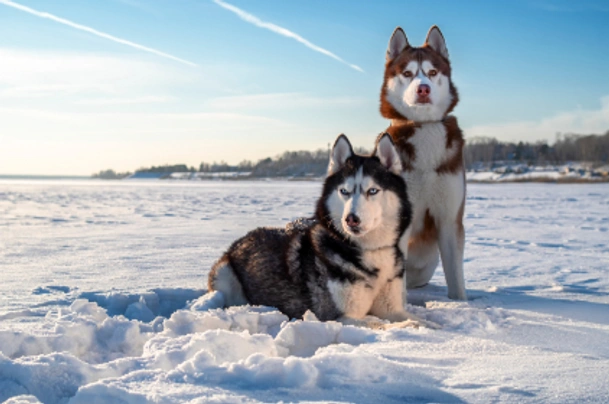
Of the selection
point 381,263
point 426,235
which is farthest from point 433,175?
point 381,263

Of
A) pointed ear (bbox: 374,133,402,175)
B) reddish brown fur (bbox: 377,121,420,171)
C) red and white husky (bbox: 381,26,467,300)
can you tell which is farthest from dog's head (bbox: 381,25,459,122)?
pointed ear (bbox: 374,133,402,175)

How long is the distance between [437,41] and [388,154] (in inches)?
60.6

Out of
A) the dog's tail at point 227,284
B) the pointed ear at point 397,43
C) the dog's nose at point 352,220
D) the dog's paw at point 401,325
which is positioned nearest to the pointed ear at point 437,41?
the pointed ear at point 397,43

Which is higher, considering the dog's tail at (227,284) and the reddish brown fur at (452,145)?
the reddish brown fur at (452,145)

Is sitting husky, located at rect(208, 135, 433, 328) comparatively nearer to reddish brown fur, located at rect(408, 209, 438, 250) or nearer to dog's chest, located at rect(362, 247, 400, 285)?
dog's chest, located at rect(362, 247, 400, 285)

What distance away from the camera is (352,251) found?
3746 millimetres

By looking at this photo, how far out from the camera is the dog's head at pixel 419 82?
4422 millimetres

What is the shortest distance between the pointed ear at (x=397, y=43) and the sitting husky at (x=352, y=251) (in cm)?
130

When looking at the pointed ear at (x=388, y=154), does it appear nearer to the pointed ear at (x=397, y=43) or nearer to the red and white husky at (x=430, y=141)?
the red and white husky at (x=430, y=141)

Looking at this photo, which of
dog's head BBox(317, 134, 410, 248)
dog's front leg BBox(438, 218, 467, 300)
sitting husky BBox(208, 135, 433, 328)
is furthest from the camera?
dog's front leg BBox(438, 218, 467, 300)

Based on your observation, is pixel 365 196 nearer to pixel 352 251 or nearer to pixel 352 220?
pixel 352 220

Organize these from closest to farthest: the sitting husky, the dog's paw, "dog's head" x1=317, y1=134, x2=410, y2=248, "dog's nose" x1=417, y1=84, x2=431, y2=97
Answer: the dog's paw, "dog's head" x1=317, y1=134, x2=410, y2=248, the sitting husky, "dog's nose" x1=417, y1=84, x2=431, y2=97

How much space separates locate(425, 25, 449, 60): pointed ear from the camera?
4.75m

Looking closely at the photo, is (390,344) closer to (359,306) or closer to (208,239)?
(359,306)
